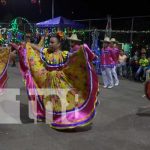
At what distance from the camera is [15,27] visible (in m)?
25.3

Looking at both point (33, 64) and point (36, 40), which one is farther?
point (36, 40)

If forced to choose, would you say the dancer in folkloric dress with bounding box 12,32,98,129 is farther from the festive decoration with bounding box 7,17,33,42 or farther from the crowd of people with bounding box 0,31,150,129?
the festive decoration with bounding box 7,17,33,42

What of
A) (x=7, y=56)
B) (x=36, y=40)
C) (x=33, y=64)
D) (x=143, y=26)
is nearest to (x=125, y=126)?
(x=33, y=64)

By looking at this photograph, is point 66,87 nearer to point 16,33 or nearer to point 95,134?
point 95,134

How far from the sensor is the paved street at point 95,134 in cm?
623

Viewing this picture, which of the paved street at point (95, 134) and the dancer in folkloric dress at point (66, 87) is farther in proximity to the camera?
the dancer in folkloric dress at point (66, 87)

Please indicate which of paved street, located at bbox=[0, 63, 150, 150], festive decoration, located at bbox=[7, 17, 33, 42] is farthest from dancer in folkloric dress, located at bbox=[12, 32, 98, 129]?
festive decoration, located at bbox=[7, 17, 33, 42]

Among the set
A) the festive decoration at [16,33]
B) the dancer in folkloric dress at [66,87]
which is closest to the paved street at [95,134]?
the dancer in folkloric dress at [66,87]

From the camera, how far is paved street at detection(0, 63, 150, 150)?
20.4ft

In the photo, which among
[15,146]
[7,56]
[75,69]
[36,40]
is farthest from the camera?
[36,40]

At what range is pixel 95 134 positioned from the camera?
6961 millimetres

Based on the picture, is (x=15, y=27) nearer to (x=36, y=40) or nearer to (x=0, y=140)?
(x=36, y=40)

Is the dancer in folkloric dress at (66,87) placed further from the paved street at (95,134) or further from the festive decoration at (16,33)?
the festive decoration at (16,33)

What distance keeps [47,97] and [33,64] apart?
763 mm
